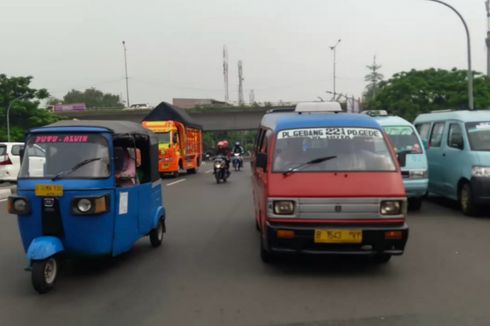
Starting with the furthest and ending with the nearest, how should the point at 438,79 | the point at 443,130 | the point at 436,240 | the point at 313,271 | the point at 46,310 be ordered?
the point at 438,79
the point at 443,130
the point at 436,240
the point at 313,271
the point at 46,310

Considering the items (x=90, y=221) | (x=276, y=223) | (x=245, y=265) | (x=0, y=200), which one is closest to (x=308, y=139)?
(x=276, y=223)

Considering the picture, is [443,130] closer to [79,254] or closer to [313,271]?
[313,271]

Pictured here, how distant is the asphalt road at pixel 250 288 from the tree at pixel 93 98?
378 feet

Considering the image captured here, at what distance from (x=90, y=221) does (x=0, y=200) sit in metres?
11.7

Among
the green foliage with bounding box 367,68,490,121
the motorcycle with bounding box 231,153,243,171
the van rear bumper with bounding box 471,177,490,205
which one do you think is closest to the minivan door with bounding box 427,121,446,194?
the van rear bumper with bounding box 471,177,490,205

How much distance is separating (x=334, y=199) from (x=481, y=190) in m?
5.41

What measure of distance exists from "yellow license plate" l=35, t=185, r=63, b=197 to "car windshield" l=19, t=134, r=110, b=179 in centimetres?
25

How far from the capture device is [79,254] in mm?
6211

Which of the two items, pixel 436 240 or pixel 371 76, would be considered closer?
pixel 436 240

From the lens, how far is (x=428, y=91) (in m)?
39.7

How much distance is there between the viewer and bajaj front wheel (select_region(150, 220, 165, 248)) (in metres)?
8.16

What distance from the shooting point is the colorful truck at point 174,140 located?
25188 mm

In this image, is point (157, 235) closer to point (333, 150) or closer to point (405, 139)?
point (333, 150)

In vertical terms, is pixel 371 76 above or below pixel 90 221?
above
